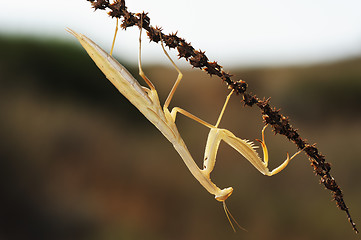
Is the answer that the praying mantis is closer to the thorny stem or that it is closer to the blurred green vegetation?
the thorny stem

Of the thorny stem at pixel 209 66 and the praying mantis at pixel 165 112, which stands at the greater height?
the thorny stem at pixel 209 66

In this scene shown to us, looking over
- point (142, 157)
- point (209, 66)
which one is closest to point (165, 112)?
point (209, 66)

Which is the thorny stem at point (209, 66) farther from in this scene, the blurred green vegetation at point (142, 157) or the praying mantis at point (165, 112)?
the blurred green vegetation at point (142, 157)

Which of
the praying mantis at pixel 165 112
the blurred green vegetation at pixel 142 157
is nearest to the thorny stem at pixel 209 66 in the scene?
the praying mantis at pixel 165 112

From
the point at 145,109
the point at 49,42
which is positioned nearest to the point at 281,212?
the point at 145,109

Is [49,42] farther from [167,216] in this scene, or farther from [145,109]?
[145,109]

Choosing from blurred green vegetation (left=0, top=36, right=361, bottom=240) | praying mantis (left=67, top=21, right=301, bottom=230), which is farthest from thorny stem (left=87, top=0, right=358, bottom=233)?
blurred green vegetation (left=0, top=36, right=361, bottom=240)

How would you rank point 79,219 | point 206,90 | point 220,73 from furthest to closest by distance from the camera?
point 206,90 → point 79,219 → point 220,73

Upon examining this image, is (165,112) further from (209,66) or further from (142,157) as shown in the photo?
(142,157)
